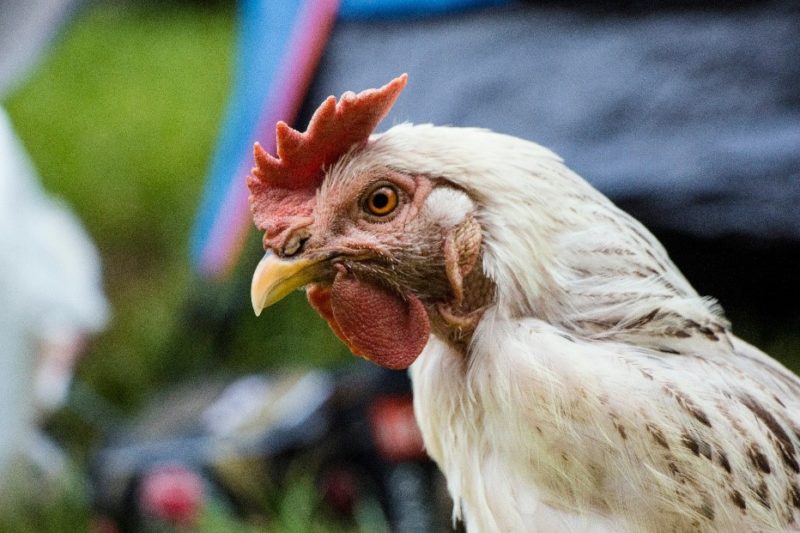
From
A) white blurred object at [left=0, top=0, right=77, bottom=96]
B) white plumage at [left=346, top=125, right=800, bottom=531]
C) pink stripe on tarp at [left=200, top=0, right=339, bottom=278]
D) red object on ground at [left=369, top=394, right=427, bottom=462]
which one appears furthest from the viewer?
white blurred object at [left=0, top=0, right=77, bottom=96]

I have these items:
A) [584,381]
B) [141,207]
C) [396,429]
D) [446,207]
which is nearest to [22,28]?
[396,429]

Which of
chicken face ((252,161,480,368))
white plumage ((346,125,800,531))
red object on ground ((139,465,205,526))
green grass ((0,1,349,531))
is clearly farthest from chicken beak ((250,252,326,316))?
red object on ground ((139,465,205,526))

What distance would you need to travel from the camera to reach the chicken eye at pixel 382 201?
112cm

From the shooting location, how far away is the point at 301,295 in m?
3.26

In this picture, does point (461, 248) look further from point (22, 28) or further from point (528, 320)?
point (22, 28)

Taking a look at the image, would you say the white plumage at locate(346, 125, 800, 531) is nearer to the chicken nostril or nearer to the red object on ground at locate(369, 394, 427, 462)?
the chicken nostril

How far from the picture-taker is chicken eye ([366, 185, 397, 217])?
3.68 feet

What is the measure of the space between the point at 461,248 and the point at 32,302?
1533 millimetres

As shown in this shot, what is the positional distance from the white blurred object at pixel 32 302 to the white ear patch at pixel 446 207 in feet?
4.58

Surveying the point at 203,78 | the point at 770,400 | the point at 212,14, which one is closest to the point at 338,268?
the point at 770,400

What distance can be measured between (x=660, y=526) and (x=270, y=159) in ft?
1.92

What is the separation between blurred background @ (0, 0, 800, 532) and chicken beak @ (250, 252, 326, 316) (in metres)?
0.56

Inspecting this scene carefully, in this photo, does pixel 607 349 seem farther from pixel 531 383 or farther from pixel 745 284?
pixel 745 284

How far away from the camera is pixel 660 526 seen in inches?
42.2
